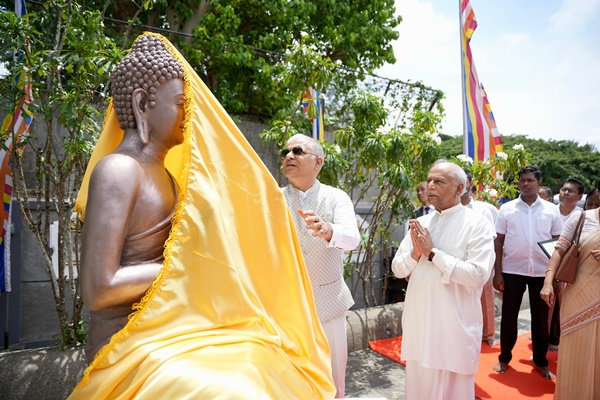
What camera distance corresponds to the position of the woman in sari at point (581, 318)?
131 inches

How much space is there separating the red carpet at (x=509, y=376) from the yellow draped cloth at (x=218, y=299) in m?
3.08

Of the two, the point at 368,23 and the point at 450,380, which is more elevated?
the point at 368,23

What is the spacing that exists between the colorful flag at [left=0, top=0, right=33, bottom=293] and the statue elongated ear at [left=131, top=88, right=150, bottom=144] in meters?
2.24

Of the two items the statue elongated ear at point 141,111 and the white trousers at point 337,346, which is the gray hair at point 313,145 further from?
the statue elongated ear at point 141,111

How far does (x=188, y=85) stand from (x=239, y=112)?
21.1 feet

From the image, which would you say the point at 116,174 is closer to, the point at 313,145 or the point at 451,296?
the point at 313,145

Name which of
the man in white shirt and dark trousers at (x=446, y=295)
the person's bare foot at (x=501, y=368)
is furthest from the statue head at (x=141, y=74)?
the person's bare foot at (x=501, y=368)

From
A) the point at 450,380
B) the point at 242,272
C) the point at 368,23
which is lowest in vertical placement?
the point at 450,380

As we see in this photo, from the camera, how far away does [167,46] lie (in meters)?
1.61

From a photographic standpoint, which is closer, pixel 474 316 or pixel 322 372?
pixel 322 372

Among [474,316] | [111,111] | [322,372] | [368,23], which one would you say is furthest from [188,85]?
[368,23]

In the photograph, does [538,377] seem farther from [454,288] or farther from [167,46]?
[167,46]

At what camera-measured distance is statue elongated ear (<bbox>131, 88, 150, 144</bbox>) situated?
155cm

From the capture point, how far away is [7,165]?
154 inches
